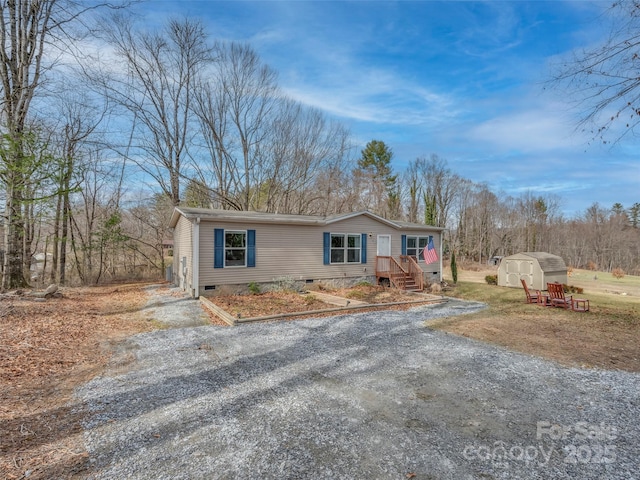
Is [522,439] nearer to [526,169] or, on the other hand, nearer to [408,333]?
[408,333]

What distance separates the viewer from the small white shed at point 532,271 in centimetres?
1463

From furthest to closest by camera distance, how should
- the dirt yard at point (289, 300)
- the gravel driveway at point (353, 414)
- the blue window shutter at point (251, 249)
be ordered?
the blue window shutter at point (251, 249), the dirt yard at point (289, 300), the gravel driveway at point (353, 414)

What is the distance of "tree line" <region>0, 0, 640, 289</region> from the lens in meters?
10.0

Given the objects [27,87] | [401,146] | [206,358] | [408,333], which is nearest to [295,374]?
[206,358]

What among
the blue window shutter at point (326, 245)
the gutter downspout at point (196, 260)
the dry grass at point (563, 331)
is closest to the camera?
the dry grass at point (563, 331)

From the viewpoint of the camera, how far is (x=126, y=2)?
973 cm

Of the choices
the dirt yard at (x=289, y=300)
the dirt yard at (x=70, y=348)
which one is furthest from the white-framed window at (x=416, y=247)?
the dirt yard at (x=70, y=348)

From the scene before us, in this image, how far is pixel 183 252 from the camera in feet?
41.4

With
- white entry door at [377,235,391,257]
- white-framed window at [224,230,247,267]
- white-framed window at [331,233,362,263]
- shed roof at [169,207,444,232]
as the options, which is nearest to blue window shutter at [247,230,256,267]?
white-framed window at [224,230,247,267]

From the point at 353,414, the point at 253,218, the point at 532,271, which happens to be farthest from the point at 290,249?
the point at 532,271

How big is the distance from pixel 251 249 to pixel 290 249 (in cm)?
160

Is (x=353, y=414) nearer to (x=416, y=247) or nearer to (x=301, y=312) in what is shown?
(x=301, y=312)

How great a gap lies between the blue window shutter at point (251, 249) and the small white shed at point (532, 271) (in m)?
12.8

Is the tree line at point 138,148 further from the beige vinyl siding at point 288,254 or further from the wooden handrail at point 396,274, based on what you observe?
the wooden handrail at point 396,274
